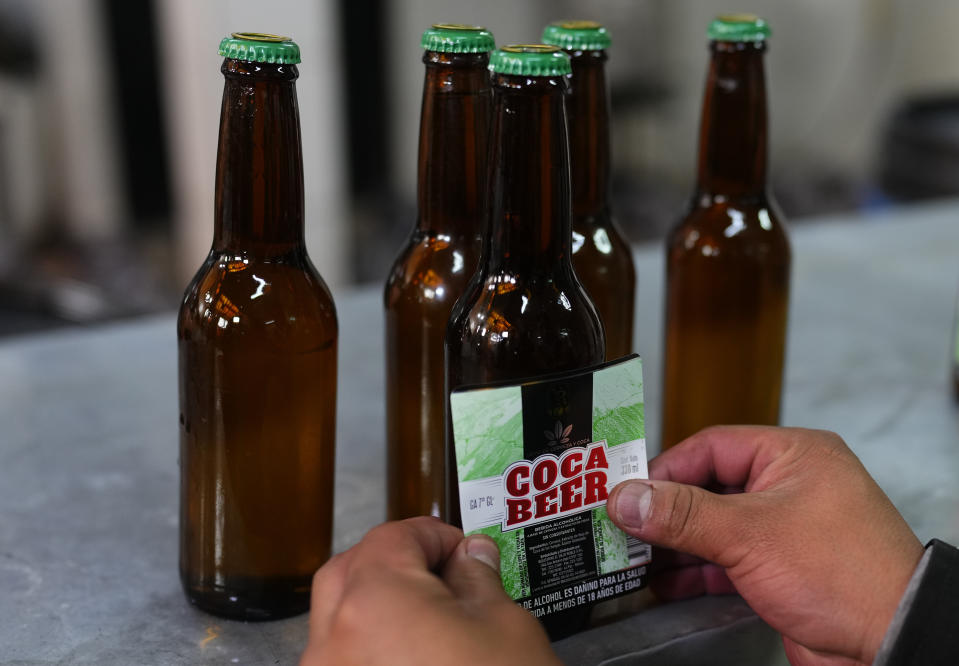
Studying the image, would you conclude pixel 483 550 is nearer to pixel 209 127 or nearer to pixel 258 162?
pixel 258 162

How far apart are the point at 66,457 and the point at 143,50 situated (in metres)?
2.81

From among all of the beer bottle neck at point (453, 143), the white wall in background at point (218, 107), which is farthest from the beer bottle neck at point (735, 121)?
the white wall in background at point (218, 107)

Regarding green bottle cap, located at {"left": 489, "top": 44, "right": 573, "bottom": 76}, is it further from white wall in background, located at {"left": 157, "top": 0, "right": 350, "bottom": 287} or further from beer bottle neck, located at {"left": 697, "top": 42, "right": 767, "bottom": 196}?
white wall in background, located at {"left": 157, "top": 0, "right": 350, "bottom": 287}

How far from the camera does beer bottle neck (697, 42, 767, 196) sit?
91 centimetres

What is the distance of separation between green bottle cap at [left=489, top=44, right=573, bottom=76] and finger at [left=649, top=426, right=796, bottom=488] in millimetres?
293

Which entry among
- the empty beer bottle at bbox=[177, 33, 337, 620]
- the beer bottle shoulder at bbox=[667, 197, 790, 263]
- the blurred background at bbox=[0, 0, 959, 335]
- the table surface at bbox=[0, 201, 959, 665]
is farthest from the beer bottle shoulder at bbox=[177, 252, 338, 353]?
the blurred background at bbox=[0, 0, 959, 335]

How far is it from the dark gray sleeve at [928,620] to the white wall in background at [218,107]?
2.86 metres

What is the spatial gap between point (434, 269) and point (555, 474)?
7.8 inches

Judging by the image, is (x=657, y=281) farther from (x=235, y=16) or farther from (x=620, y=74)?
(x=620, y=74)

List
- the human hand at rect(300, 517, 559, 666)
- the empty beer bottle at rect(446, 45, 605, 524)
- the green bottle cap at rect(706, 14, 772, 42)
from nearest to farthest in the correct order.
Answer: the human hand at rect(300, 517, 559, 666)
the empty beer bottle at rect(446, 45, 605, 524)
the green bottle cap at rect(706, 14, 772, 42)

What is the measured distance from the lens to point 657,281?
1572 millimetres

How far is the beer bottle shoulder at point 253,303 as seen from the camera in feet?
2.35

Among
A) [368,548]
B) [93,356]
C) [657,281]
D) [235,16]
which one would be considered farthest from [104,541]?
[235,16]

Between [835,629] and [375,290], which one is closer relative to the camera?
[835,629]
